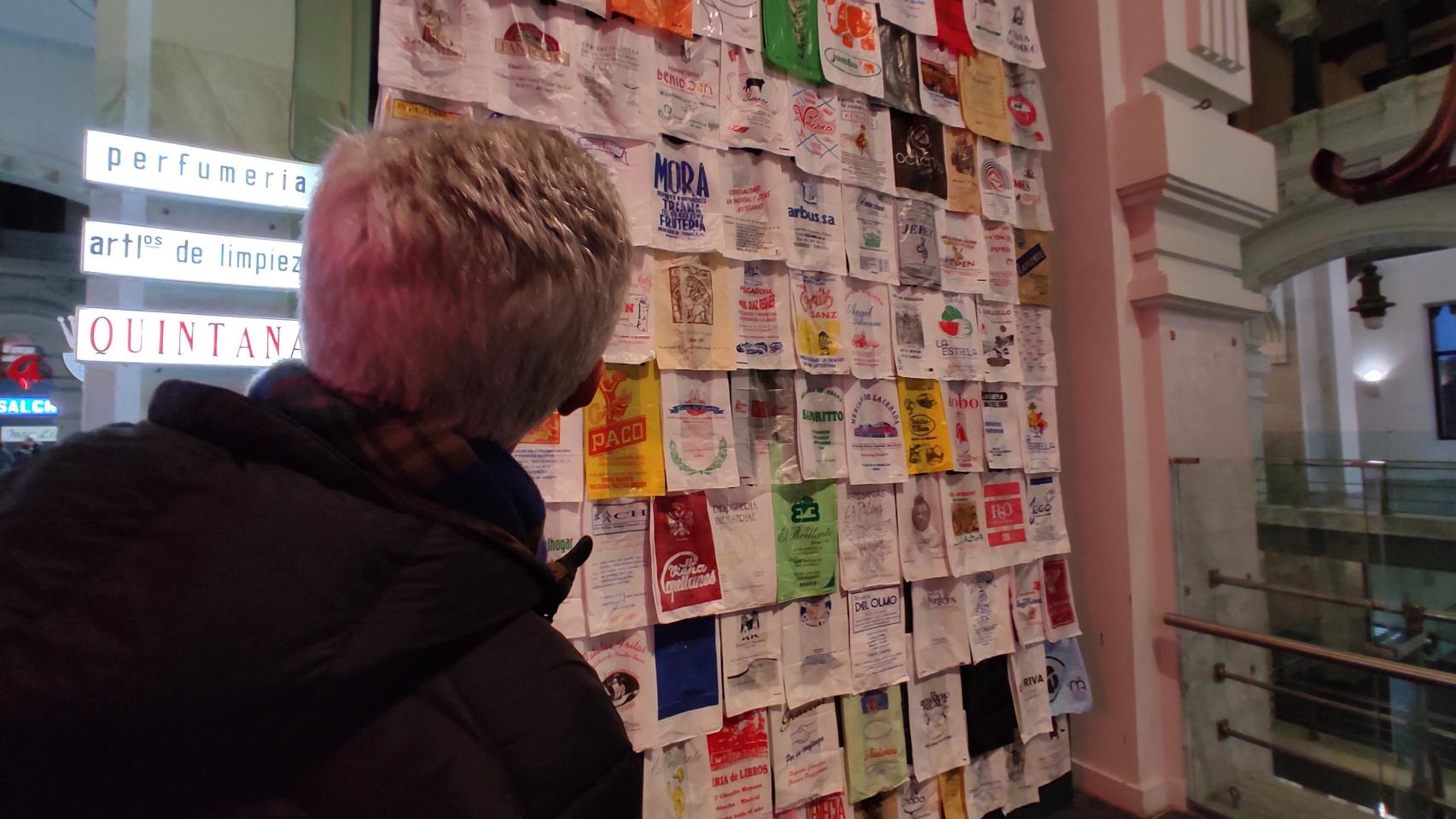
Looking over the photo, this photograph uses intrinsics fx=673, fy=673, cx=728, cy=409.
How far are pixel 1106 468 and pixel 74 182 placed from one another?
4383 millimetres

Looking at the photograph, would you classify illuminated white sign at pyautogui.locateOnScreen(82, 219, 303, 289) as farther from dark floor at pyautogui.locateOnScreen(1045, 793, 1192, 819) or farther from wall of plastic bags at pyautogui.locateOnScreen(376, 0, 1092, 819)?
dark floor at pyautogui.locateOnScreen(1045, 793, 1192, 819)

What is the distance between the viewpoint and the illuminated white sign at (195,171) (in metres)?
1.10

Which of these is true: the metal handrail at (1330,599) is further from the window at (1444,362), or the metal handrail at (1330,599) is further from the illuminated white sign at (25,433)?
the window at (1444,362)

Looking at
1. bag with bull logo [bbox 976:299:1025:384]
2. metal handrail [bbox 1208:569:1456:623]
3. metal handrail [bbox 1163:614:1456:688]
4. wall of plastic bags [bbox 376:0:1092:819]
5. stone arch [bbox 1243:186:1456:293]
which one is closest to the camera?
wall of plastic bags [bbox 376:0:1092:819]

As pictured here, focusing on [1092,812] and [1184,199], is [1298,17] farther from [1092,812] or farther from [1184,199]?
[1092,812]

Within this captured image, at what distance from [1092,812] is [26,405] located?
4.89m

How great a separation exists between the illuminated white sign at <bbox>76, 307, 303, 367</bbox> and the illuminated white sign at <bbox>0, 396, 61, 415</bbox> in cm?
330

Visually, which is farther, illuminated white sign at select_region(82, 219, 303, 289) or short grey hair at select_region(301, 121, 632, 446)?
illuminated white sign at select_region(82, 219, 303, 289)

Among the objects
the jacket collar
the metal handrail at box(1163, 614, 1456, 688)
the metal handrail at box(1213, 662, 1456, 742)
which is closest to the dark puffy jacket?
the jacket collar

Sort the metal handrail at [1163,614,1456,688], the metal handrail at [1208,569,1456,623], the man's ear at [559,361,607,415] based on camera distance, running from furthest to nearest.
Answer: the metal handrail at [1208,569,1456,623] → the metal handrail at [1163,614,1456,688] → the man's ear at [559,361,607,415]

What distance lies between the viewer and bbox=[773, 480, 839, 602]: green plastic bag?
154 cm

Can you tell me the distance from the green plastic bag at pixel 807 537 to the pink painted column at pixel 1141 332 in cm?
102

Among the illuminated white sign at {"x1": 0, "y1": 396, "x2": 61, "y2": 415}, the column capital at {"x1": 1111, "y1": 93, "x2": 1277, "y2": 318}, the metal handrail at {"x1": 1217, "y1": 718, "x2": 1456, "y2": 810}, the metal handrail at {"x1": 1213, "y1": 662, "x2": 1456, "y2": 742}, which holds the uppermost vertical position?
the column capital at {"x1": 1111, "y1": 93, "x2": 1277, "y2": 318}

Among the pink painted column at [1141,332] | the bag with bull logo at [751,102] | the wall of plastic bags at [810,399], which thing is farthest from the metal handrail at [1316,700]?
the bag with bull logo at [751,102]
